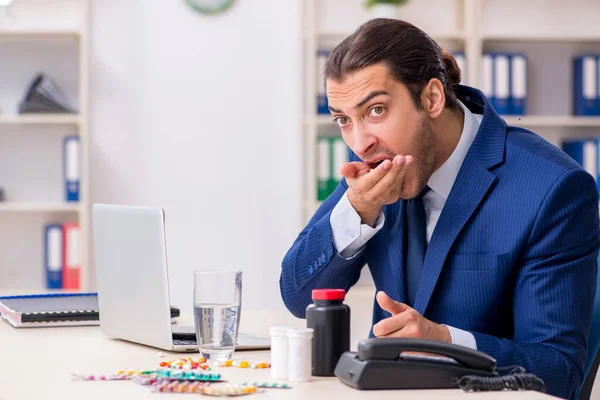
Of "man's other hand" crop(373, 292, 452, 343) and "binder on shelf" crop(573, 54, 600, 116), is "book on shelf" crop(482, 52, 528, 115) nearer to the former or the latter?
"binder on shelf" crop(573, 54, 600, 116)

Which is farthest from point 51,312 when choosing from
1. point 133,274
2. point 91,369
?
point 91,369

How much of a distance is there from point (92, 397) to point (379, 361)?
38 centimetres

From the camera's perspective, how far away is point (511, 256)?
1.52 m

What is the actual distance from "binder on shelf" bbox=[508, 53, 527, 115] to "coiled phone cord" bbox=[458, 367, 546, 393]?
2.85 metres

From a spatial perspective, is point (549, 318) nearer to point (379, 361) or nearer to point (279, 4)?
point (379, 361)

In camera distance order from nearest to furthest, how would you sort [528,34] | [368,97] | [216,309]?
1. [216,309]
2. [368,97]
3. [528,34]

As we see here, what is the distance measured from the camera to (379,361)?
1.15 m

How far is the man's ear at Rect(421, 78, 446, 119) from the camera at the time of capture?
171 centimetres

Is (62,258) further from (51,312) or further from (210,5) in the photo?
(51,312)

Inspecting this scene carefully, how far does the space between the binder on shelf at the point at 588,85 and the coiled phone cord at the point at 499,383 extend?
9.89 feet

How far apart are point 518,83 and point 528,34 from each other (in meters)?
0.25

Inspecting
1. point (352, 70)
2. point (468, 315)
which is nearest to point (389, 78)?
point (352, 70)

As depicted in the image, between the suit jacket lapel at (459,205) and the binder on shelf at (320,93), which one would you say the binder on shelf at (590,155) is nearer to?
the binder on shelf at (320,93)

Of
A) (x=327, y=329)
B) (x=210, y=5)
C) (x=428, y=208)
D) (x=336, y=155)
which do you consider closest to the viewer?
(x=327, y=329)
